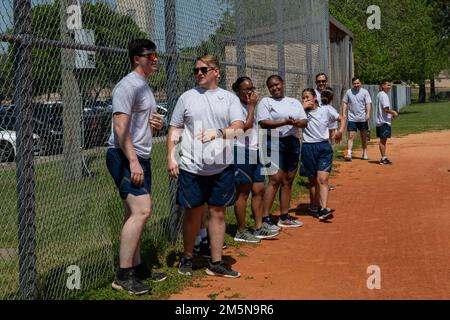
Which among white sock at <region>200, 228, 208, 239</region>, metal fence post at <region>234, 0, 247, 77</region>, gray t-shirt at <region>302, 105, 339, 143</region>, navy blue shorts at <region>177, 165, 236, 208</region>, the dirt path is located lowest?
the dirt path

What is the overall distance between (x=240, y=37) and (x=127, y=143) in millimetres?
4133

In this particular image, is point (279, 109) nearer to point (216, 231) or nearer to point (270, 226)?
point (270, 226)

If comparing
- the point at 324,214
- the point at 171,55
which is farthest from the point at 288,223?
the point at 171,55

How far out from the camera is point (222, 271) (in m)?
5.88

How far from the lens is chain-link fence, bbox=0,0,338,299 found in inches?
172

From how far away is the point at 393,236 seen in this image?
24.1 feet

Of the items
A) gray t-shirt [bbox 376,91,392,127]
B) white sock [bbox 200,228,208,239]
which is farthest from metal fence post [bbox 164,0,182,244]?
gray t-shirt [bbox 376,91,392,127]

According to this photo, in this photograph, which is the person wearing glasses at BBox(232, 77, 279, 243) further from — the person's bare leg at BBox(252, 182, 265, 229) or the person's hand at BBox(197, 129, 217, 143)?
the person's hand at BBox(197, 129, 217, 143)

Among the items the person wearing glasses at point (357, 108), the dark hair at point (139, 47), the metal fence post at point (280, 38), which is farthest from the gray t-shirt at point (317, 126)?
the person wearing glasses at point (357, 108)

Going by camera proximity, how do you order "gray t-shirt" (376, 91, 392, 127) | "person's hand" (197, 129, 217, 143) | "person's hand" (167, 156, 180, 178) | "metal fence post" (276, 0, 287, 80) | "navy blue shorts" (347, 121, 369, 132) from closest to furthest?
"person's hand" (197, 129, 217, 143) → "person's hand" (167, 156, 180, 178) → "metal fence post" (276, 0, 287, 80) → "gray t-shirt" (376, 91, 392, 127) → "navy blue shorts" (347, 121, 369, 132)

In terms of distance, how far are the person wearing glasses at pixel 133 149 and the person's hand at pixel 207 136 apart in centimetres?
42

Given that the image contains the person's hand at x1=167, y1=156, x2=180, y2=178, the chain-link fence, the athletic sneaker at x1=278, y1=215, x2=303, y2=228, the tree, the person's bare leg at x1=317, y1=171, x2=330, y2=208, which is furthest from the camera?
the person's bare leg at x1=317, y1=171, x2=330, y2=208

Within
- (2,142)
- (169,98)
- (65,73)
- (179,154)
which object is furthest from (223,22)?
(2,142)

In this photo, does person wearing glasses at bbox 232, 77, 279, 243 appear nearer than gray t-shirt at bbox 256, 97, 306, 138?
Yes
